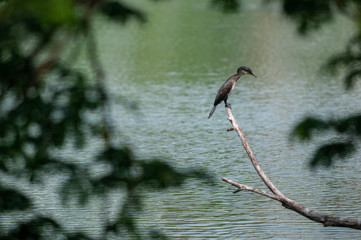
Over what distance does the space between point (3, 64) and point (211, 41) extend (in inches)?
1152

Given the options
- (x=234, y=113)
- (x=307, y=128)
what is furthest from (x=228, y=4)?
(x=234, y=113)

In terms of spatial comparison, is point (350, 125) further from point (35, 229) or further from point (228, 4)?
point (35, 229)

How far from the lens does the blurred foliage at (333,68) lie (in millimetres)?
3688

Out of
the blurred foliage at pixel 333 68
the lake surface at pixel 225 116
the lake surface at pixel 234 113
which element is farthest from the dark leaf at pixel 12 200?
the blurred foliage at pixel 333 68

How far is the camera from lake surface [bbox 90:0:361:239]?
434 inches

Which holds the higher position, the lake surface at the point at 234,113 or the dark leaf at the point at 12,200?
the dark leaf at the point at 12,200

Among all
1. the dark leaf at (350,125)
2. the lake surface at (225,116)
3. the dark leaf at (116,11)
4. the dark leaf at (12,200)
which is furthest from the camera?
the lake surface at (225,116)

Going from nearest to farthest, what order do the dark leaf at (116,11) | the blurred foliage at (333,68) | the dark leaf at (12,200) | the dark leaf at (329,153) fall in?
the dark leaf at (116,11) → the blurred foliage at (333,68) → the dark leaf at (12,200) → the dark leaf at (329,153)

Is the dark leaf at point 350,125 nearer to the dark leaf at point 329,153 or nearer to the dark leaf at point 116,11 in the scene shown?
the dark leaf at point 329,153

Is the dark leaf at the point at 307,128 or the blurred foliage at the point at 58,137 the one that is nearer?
the blurred foliage at the point at 58,137

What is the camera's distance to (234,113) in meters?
18.8

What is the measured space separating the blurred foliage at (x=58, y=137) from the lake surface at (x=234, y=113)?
6.4 inches

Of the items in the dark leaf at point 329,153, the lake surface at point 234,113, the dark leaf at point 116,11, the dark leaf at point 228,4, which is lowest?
the lake surface at point 234,113

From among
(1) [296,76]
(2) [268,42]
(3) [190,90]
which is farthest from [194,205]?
(2) [268,42]
